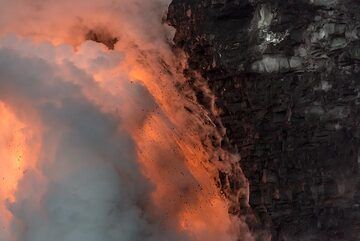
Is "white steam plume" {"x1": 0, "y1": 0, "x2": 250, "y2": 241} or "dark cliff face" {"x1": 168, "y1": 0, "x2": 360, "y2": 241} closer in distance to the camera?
"dark cliff face" {"x1": 168, "y1": 0, "x2": 360, "y2": 241}

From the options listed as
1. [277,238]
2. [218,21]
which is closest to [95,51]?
[218,21]

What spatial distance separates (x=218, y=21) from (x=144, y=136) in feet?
12.7

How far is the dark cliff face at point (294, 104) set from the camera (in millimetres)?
18125

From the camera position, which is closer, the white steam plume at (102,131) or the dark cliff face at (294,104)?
the dark cliff face at (294,104)

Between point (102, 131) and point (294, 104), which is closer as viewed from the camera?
point (294, 104)

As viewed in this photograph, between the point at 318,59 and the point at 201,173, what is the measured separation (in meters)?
4.64

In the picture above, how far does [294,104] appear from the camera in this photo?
18328 mm

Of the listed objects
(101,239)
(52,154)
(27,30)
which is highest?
(27,30)

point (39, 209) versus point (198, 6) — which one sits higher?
point (198, 6)

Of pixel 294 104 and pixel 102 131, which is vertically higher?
pixel 294 104

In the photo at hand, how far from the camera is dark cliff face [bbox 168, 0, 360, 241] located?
18125 millimetres

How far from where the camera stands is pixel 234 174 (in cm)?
1912

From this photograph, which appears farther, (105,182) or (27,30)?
(27,30)

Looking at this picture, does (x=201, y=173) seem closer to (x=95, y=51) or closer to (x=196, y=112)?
(x=196, y=112)
